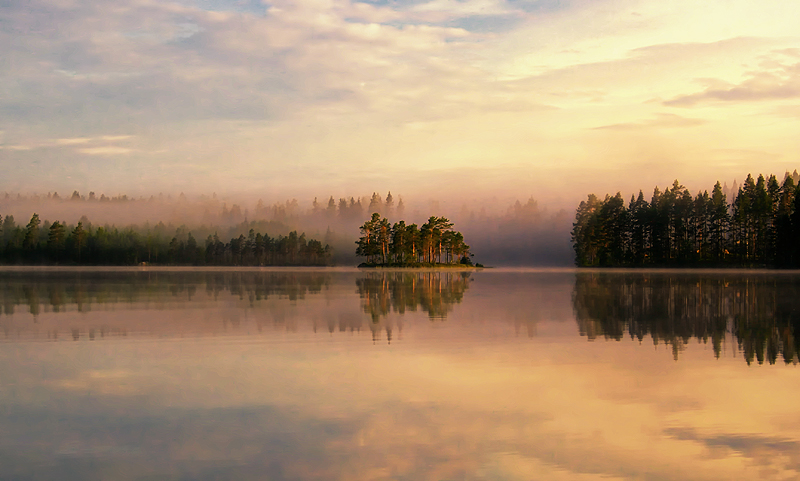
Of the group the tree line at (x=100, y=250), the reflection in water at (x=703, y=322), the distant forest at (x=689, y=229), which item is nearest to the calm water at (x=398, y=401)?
the reflection in water at (x=703, y=322)

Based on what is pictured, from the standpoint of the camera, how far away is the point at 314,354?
13.3m

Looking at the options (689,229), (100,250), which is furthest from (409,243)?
(100,250)

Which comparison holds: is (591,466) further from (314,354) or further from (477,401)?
(314,354)

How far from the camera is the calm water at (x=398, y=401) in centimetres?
670

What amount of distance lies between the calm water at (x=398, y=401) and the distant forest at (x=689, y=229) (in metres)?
110

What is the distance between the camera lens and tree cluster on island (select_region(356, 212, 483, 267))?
5349 inches

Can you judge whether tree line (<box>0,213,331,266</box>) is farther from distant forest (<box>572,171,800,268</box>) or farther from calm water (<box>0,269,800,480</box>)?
calm water (<box>0,269,800,480</box>)

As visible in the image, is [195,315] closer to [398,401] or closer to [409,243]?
[398,401]

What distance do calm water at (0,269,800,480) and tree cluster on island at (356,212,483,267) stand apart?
117146 mm

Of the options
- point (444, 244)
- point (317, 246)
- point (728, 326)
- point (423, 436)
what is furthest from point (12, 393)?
point (317, 246)

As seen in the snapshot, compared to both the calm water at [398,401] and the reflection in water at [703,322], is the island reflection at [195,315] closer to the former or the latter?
the calm water at [398,401]

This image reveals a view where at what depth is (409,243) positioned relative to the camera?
136m

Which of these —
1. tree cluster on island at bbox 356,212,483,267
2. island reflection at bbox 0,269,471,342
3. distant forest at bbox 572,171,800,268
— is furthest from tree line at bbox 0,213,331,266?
island reflection at bbox 0,269,471,342

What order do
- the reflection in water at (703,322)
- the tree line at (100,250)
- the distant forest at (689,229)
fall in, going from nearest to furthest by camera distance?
the reflection in water at (703,322) < the distant forest at (689,229) < the tree line at (100,250)
